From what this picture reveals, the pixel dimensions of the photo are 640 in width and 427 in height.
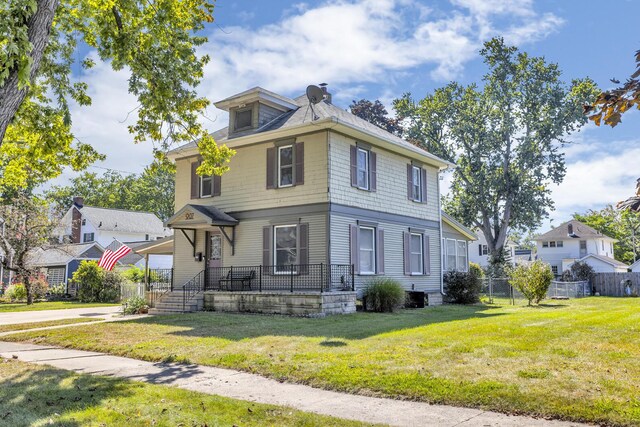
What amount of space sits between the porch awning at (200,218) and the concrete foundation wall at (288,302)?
2574mm

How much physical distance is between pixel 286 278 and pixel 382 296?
3.32m

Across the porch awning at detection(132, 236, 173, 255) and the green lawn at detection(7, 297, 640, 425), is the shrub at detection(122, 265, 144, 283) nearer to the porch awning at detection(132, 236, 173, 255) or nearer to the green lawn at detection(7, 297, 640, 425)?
the porch awning at detection(132, 236, 173, 255)

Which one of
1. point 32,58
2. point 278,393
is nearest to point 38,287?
point 32,58

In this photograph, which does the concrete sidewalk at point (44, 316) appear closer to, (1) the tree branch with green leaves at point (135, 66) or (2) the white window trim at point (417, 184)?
(1) the tree branch with green leaves at point (135, 66)

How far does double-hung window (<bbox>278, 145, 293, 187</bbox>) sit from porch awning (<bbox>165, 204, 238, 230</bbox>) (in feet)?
7.93

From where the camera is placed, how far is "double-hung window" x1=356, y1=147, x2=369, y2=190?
18.8 m

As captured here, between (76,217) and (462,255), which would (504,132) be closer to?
(462,255)

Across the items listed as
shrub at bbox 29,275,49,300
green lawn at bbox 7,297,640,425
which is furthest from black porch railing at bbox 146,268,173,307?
shrub at bbox 29,275,49,300

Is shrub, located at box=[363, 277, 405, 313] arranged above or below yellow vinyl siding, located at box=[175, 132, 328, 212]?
below

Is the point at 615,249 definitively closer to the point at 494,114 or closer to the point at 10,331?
the point at 494,114

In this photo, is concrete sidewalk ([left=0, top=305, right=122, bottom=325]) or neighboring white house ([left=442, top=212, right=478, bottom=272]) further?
neighboring white house ([left=442, top=212, right=478, bottom=272])

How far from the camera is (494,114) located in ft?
127

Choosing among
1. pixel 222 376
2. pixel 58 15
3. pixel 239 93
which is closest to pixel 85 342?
pixel 222 376

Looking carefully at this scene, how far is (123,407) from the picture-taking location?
5.93m
